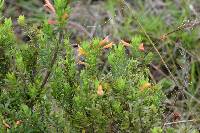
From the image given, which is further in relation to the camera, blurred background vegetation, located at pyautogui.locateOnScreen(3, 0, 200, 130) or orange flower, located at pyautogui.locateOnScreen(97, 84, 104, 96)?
blurred background vegetation, located at pyautogui.locateOnScreen(3, 0, 200, 130)

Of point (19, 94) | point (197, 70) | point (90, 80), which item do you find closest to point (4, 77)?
point (19, 94)

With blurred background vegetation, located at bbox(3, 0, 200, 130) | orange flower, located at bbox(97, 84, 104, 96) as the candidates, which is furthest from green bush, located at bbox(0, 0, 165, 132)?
blurred background vegetation, located at bbox(3, 0, 200, 130)

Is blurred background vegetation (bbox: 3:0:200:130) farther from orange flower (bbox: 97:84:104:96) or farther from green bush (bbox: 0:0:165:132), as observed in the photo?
orange flower (bbox: 97:84:104:96)

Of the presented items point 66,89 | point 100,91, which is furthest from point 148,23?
point 100,91

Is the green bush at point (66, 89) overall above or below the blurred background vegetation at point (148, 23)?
above

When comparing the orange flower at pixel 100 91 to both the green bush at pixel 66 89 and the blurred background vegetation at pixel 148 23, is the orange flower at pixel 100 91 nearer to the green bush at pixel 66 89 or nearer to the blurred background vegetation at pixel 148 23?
the green bush at pixel 66 89

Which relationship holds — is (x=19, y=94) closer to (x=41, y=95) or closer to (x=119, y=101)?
(x=41, y=95)

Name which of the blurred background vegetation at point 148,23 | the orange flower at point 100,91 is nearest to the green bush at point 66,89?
the orange flower at point 100,91

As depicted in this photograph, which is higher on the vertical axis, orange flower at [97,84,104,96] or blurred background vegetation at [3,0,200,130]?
orange flower at [97,84,104,96]
